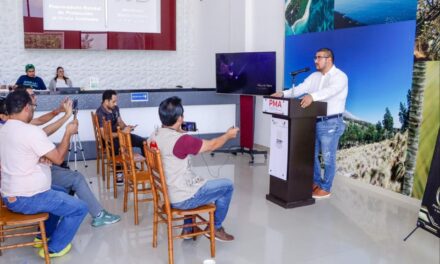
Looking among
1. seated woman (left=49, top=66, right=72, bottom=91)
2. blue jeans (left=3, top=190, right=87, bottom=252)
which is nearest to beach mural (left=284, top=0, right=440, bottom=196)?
blue jeans (left=3, top=190, right=87, bottom=252)

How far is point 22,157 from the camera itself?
2598 mm

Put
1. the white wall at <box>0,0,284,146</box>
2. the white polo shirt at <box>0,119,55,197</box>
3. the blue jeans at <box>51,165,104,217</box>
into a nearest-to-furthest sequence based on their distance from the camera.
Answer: the white polo shirt at <box>0,119,55,197</box> → the blue jeans at <box>51,165,104,217</box> → the white wall at <box>0,0,284,146</box>

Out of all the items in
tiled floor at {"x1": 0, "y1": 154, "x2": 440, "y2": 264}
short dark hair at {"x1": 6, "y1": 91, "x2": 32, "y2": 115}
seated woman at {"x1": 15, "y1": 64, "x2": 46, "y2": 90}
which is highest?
seated woman at {"x1": 15, "y1": 64, "x2": 46, "y2": 90}

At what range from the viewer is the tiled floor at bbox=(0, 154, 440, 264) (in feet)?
9.70

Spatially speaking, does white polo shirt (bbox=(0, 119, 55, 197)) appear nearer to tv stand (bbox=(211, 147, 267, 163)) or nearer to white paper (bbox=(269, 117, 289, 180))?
white paper (bbox=(269, 117, 289, 180))

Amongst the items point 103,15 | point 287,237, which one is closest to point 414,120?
point 287,237

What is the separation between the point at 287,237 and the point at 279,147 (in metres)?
1.02

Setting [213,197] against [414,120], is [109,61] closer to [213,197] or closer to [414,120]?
[414,120]

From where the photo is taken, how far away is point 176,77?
891 cm

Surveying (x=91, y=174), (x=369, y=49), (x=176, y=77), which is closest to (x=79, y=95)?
(x=91, y=174)

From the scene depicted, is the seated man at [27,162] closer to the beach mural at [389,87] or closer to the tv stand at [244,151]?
the beach mural at [389,87]

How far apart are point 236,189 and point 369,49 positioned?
2124 millimetres

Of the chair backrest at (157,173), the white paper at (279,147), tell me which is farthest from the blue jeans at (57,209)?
the white paper at (279,147)

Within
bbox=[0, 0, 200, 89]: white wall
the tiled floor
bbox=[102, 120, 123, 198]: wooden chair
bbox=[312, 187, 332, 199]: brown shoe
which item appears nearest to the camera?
the tiled floor
